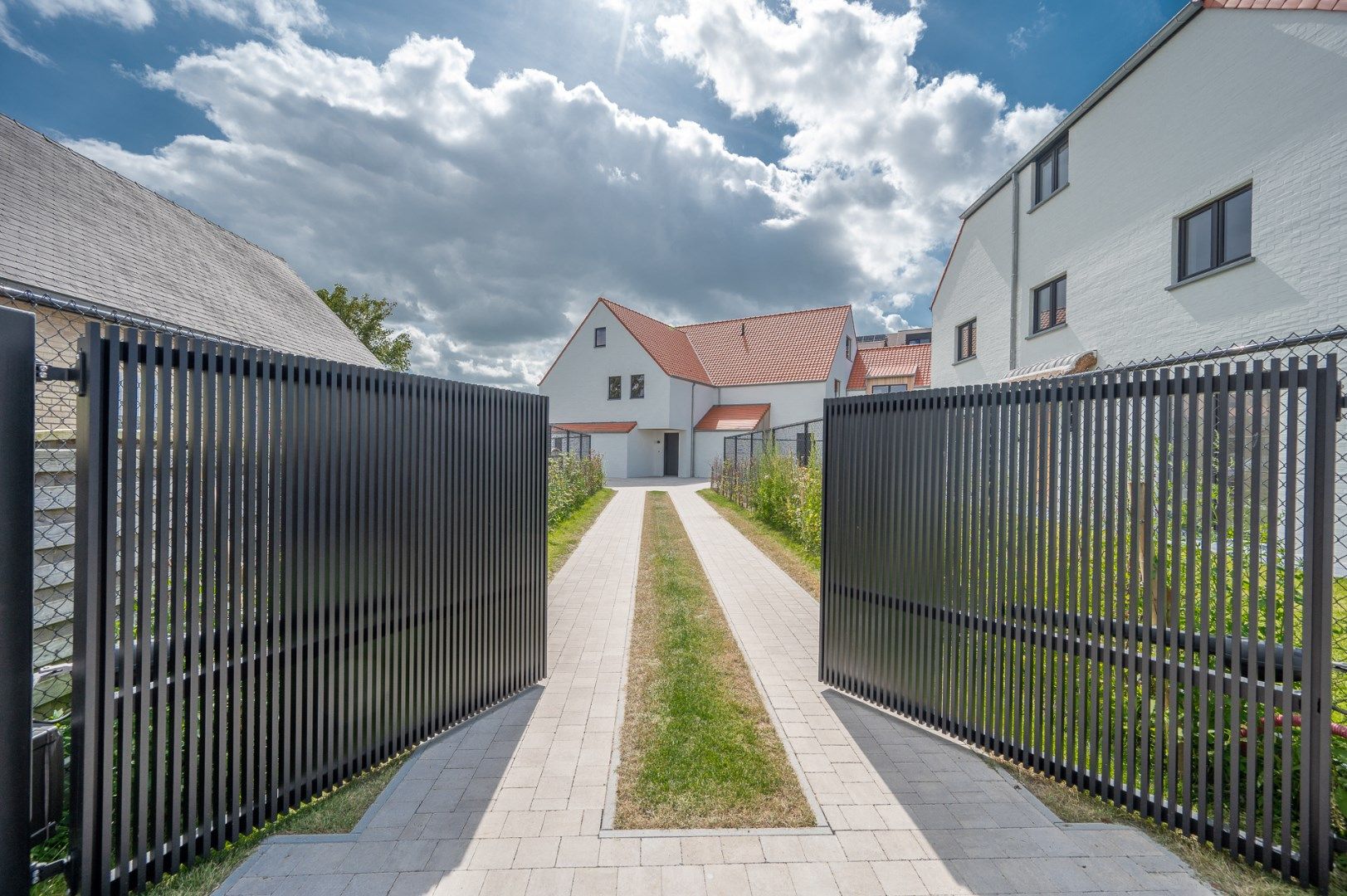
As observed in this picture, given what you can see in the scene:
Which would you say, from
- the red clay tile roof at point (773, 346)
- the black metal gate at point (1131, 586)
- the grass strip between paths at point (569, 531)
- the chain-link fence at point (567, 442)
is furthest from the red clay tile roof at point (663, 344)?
the black metal gate at point (1131, 586)

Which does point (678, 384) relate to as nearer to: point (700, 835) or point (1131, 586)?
point (1131, 586)

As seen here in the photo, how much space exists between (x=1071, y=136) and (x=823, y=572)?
12410 mm

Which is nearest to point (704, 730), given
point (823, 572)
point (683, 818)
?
point (683, 818)

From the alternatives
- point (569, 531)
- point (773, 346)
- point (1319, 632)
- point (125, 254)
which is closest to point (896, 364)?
point (773, 346)

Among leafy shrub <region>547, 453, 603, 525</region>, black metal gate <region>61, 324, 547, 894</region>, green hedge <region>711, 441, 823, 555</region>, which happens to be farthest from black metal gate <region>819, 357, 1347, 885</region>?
leafy shrub <region>547, 453, 603, 525</region>

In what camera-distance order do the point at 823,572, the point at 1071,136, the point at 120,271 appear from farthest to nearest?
the point at 1071,136 → the point at 120,271 → the point at 823,572

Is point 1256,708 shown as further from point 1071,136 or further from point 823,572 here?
point 1071,136

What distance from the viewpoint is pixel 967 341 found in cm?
1577

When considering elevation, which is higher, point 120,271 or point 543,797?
point 120,271

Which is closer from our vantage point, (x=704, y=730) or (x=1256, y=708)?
(x=1256, y=708)

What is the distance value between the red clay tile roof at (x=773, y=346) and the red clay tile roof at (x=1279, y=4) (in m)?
19.9

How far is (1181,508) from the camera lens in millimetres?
2832

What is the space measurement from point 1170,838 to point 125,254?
15.6 metres

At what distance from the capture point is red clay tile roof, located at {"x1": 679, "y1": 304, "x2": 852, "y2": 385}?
2941 cm
